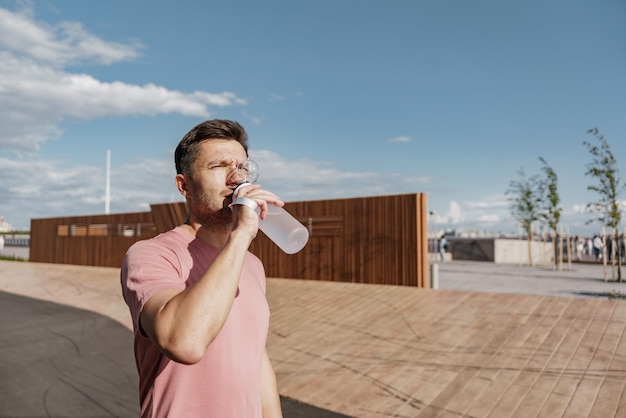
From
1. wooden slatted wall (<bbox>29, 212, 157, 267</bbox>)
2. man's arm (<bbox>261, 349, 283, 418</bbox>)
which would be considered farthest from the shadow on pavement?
wooden slatted wall (<bbox>29, 212, 157, 267</bbox>)

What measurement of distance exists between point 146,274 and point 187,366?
29cm

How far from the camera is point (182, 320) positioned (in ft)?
3.79

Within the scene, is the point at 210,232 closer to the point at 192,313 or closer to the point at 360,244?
the point at 192,313

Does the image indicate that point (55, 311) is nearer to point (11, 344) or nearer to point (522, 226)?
point (11, 344)

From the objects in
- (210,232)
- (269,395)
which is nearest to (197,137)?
(210,232)

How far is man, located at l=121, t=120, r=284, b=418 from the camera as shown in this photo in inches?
46.1

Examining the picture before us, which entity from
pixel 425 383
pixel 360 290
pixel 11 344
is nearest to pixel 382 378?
pixel 425 383

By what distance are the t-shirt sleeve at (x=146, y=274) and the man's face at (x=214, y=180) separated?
0.18 meters

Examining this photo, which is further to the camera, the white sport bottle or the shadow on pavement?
the shadow on pavement

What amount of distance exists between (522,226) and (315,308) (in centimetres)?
2044

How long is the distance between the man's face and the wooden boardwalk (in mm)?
4241

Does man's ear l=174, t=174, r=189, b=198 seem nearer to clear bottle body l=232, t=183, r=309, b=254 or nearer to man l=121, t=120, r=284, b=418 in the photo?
man l=121, t=120, r=284, b=418

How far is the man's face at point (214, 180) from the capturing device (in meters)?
1.46

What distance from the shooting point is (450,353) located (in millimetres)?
6367
